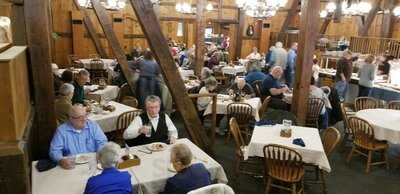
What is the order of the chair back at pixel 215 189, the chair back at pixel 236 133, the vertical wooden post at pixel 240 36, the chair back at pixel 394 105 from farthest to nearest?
1. the vertical wooden post at pixel 240 36
2. the chair back at pixel 394 105
3. the chair back at pixel 236 133
4. the chair back at pixel 215 189

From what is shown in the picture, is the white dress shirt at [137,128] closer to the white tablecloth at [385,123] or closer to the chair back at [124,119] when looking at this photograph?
the chair back at [124,119]

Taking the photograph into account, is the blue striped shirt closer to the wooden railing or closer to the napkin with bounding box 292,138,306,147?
the napkin with bounding box 292,138,306,147

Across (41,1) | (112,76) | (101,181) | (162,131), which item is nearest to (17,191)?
(101,181)

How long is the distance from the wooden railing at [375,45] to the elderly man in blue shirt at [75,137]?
37.3 ft

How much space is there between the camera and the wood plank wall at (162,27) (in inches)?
481

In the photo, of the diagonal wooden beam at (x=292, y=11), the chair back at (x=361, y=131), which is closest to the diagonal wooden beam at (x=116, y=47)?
the chair back at (x=361, y=131)

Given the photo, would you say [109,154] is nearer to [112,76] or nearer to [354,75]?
[112,76]

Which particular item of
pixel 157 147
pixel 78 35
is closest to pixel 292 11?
pixel 78 35

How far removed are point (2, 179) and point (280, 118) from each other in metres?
3.81

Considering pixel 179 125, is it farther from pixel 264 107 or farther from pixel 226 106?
pixel 264 107

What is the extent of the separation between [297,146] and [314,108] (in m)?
2.39

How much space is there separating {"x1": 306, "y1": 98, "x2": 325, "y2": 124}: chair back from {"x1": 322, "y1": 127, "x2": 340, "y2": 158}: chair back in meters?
1.84

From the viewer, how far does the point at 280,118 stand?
5.15 meters

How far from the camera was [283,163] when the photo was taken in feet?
12.4
